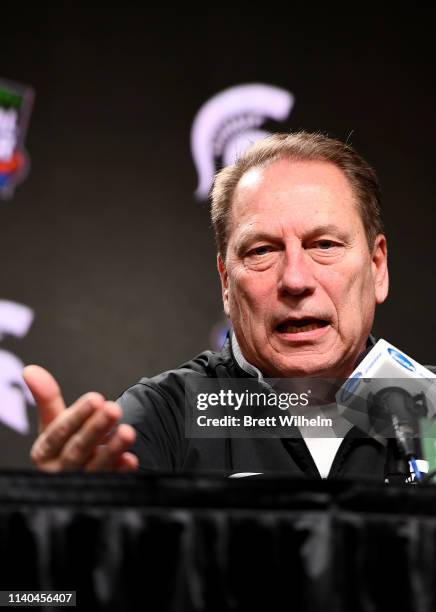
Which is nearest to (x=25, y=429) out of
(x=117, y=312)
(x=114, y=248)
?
(x=117, y=312)

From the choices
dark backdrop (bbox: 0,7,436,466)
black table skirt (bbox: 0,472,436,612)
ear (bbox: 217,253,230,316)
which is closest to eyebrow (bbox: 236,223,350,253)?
ear (bbox: 217,253,230,316)

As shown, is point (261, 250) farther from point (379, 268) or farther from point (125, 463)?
point (125, 463)

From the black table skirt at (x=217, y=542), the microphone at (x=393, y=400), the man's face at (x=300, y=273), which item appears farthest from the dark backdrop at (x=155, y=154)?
the black table skirt at (x=217, y=542)

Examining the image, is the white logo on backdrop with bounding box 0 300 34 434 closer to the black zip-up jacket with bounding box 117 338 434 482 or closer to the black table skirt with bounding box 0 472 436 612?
the black zip-up jacket with bounding box 117 338 434 482

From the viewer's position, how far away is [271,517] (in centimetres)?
61

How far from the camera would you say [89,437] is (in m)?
0.68

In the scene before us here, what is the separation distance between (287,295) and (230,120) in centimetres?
123

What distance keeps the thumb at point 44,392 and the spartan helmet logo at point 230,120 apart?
168cm

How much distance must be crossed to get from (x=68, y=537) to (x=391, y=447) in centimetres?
45

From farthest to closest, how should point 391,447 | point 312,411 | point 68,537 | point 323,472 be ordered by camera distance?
point 312,411, point 323,472, point 391,447, point 68,537

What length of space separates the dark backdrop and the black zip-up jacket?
105 centimetres

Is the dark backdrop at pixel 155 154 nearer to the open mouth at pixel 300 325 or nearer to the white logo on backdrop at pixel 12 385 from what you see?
the white logo on backdrop at pixel 12 385

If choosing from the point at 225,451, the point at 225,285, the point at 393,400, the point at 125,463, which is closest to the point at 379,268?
the point at 225,285

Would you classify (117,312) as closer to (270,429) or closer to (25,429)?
(25,429)
